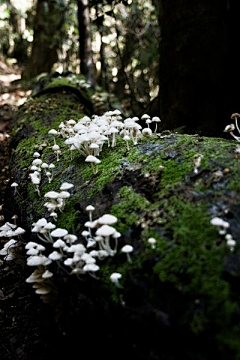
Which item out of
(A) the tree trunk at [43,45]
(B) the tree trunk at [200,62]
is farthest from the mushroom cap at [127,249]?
(A) the tree trunk at [43,45]

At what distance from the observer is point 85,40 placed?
9.70 m

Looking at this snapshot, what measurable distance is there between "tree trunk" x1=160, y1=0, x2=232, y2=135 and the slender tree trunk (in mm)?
4111

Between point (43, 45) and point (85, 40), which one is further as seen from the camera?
point (43, 45)

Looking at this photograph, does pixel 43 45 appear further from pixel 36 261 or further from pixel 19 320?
pixel 36 261

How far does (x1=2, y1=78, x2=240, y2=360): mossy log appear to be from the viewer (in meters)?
2.08

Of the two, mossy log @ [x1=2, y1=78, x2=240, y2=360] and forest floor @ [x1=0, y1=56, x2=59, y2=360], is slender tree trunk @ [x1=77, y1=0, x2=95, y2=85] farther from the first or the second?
mossy log @ [x1=2, y1=78, x2=240, y2=360]

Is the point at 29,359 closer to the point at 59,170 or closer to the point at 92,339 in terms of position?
the point at 92,339

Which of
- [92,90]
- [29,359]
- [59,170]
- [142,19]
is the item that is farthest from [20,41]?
[29,359]

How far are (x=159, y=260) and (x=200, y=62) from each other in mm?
4242

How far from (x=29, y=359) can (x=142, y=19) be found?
12.5 metres

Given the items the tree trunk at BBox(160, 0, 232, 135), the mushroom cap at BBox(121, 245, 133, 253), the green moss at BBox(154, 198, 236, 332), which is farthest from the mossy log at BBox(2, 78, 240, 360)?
the tree trunk at BBox(160, 0, 232, 135)

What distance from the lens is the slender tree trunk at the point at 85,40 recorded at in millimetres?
9375

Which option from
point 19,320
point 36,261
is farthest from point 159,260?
point 19,320

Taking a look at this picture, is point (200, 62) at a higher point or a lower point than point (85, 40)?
lower
